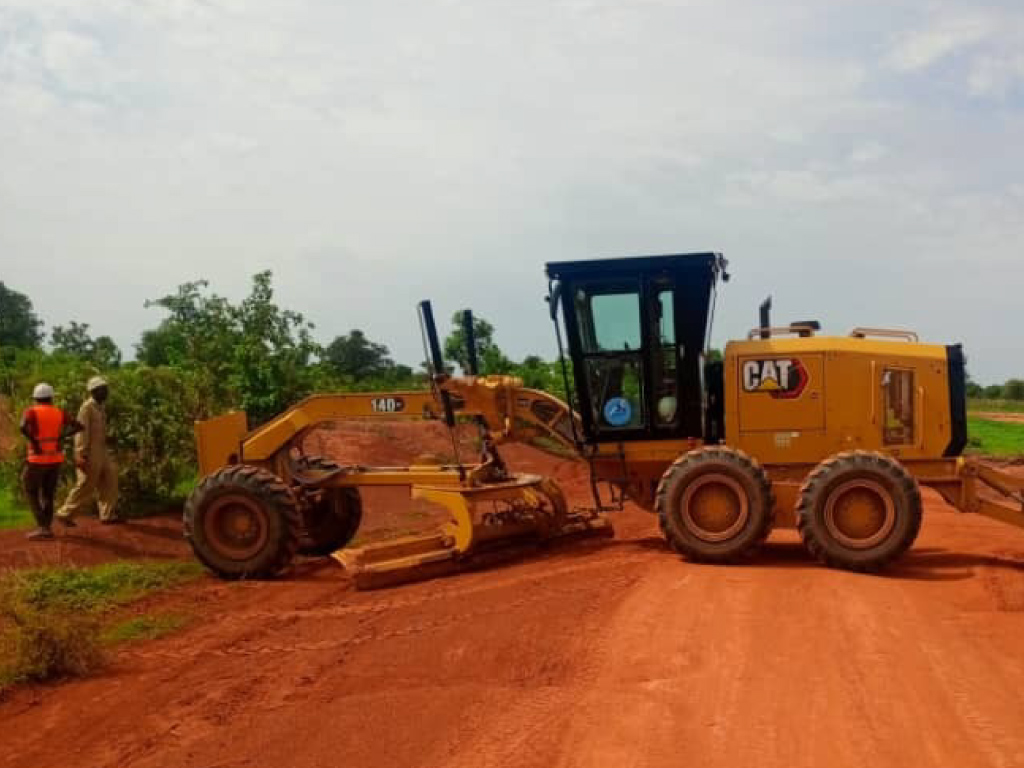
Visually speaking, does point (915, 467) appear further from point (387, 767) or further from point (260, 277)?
point (260, 277)

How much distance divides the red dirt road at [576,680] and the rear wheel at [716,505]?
535 millimetres

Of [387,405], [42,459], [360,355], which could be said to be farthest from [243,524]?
[360,355]

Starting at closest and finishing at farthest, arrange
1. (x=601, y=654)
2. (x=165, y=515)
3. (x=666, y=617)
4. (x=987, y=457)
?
1. (x=601, y=654)
2. (x=666, y=617)
3. (x=165, y=515)
4. (x=987, y=457)

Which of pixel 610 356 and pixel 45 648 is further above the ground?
pixel 610 356

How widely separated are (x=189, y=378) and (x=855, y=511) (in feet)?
31.1

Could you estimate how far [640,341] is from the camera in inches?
429

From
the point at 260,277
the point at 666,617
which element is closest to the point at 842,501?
the point at 666,617

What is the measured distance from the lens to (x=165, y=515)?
14.1 m

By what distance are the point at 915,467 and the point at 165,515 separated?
8868 mm

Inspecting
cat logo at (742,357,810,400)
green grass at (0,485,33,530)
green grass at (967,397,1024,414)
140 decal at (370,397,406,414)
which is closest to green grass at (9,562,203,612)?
140 decal at (370,397,406,414)

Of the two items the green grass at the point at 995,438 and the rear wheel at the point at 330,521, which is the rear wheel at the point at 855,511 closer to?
the rear wheel at the point at 330,521

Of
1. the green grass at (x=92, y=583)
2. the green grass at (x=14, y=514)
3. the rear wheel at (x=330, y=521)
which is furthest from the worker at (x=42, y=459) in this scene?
the rear wheel at (x=330, y=521)

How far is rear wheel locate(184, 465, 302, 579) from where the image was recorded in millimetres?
10609

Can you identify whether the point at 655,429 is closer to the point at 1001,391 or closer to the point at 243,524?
the point at 243,524
